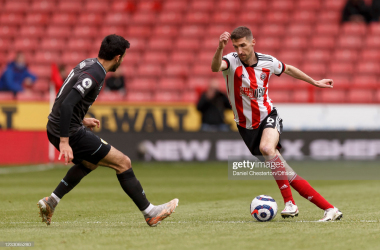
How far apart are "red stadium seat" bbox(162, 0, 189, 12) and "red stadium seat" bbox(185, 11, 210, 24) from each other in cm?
52

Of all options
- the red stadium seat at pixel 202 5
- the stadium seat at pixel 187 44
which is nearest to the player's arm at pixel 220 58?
the stadium seat at pixel 187 44

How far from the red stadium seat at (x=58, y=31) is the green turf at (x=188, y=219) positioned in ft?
31.7

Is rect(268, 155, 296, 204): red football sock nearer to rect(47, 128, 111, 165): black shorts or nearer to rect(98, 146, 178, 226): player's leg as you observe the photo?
rect(98, 146, 178, 226): player's leg

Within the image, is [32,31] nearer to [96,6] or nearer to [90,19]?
[90,19]

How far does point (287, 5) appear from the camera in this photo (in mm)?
19781

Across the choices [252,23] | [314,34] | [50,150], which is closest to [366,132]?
[314,34]

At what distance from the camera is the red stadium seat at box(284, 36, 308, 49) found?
730 inches

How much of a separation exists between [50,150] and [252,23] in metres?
8.17

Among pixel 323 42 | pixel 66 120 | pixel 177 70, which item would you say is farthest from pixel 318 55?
pixel 66 120

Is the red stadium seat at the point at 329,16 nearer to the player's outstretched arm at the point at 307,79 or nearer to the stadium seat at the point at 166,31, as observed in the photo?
the stadium seat at the point at 166,31

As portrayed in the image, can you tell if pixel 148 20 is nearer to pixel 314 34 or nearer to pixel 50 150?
pixel 314 34

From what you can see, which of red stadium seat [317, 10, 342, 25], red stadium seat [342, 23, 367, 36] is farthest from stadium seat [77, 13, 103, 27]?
red stadium seat [342, 23, 367, 36]

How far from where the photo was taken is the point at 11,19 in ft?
70.2

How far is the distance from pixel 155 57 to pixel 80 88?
13.9m
